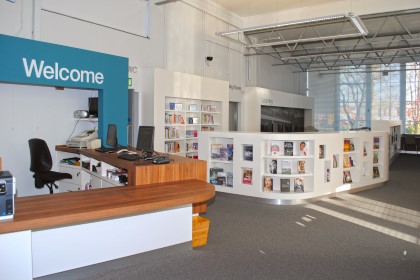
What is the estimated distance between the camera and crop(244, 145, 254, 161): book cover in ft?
21.3

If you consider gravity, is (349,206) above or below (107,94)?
A: below

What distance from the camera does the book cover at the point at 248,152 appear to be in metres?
6.50

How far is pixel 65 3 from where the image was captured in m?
6.48

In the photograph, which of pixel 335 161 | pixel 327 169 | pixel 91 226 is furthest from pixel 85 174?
pixel 335 161

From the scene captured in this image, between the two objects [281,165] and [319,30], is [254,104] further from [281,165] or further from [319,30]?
[281,165]

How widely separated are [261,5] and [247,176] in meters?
6.19

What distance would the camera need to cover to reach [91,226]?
3.30 m

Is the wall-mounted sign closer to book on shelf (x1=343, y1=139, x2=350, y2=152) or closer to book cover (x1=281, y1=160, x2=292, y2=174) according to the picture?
book on shelf (x1=343, y1=139, x2=350, y2=152)

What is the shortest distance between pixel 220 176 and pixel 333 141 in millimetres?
2274

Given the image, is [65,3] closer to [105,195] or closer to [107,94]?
[107,94]

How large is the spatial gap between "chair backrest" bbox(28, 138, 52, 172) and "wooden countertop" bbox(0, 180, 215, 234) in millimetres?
2390

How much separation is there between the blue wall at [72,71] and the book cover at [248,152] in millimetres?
2372

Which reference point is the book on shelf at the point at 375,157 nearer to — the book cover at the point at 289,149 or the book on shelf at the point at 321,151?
the book on shelf at the point at 321,151

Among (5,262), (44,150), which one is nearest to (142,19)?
(44,150)
